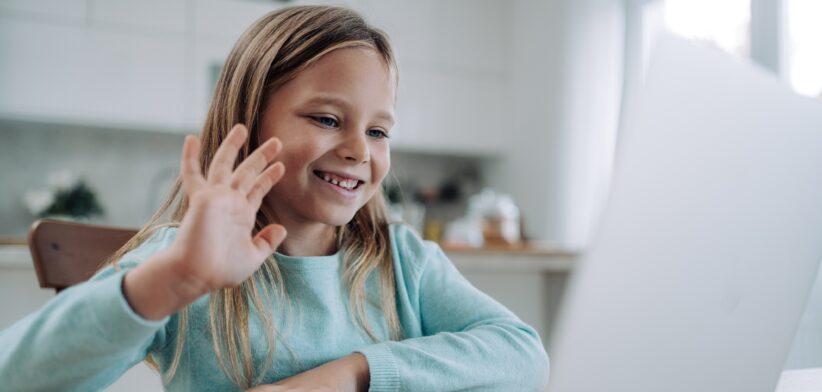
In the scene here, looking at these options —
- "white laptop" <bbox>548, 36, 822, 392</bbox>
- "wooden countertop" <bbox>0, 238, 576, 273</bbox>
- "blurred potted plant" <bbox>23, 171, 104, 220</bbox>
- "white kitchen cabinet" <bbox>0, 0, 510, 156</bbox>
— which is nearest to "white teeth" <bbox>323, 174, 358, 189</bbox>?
"white laptop" <bbox>548, 36, 822, 392</bbox>

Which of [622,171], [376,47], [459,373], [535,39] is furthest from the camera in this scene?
[535,39]

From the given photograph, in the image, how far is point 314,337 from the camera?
813 millimetres

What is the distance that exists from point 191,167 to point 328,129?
0.27m

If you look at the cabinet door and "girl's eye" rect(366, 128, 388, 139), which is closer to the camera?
"girl's eye" rect(366, 128, 388, 139)

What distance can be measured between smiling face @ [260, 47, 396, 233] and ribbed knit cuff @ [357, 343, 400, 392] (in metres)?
0.17

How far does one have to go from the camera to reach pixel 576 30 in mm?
3639

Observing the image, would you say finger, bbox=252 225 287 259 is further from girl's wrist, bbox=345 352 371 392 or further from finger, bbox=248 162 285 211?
girl's wrist, bbox=345 352 371 392

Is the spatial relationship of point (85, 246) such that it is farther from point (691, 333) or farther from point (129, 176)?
point (129, 176)

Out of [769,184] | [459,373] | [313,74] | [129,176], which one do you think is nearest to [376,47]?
[313,74]

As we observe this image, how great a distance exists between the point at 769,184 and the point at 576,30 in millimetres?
3312

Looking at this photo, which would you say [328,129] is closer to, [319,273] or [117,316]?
[319,273]

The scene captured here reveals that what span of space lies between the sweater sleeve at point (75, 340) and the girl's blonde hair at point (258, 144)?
18 cm

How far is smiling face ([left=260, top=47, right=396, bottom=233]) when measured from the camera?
78 cm

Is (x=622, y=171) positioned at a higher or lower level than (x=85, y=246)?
higher
